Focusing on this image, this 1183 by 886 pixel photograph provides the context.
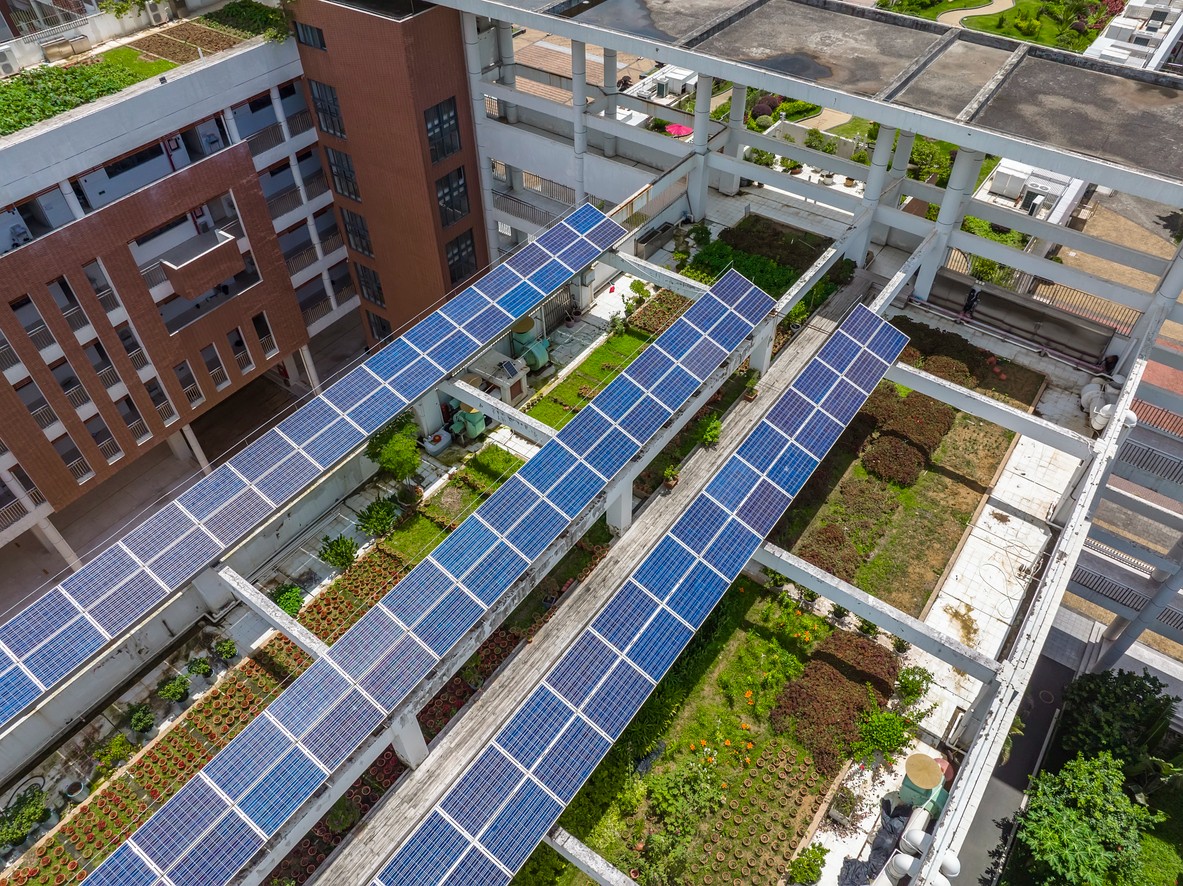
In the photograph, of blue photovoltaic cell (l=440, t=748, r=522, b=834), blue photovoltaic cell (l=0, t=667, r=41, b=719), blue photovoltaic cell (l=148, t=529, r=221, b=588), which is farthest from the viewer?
blue photovoltaic cell (l=148, t=529, r=221, b=588)

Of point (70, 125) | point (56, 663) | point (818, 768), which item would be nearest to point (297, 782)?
point (56, 663)

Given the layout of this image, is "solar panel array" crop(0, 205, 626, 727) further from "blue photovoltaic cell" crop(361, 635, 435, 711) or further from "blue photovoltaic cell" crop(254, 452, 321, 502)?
"blue photovoltaic cell" crop(361, 635, 435, 711)

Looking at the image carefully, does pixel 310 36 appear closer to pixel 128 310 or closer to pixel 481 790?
pixel 128 310

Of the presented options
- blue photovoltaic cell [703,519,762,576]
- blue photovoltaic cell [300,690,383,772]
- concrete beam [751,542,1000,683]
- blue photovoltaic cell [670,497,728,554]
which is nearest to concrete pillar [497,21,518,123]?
blue photovoltaic cell [670,497,728,554]

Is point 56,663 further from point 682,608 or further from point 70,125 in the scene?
point 70,125

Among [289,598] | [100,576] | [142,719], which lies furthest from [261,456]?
[142,719]

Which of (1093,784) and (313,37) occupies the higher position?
(313,37)
